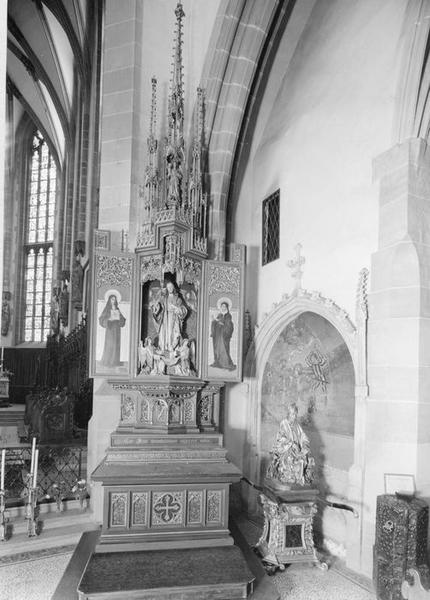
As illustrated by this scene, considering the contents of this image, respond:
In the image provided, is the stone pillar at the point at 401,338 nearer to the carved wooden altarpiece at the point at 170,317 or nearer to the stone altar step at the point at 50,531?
the carved wooden altarpiece at the point at 170,317

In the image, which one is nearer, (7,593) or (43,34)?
(7,593)

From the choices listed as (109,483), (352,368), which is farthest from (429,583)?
(109,483)

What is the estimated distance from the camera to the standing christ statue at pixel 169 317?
22.3ft

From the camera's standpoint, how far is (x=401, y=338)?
5.46 m

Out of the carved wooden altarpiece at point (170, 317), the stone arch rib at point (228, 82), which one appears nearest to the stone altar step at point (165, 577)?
the carved wooden altarpiece at point (170, 317)

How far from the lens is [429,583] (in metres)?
4.65

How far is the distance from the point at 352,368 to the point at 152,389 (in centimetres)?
242

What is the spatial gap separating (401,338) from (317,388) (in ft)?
5.27

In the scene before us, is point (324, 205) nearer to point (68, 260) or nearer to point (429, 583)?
point (429, 583)

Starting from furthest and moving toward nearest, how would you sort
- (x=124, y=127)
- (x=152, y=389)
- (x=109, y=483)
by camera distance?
(x=124, y=127), (x=152, y=389), (x=109, y=483)

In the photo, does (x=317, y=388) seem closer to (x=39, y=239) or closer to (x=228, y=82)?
(x=228, y=82)

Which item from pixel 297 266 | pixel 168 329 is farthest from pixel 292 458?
pixel 297 266

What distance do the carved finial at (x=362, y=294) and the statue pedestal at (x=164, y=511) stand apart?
2.19 metres

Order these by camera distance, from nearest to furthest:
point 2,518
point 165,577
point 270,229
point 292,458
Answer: point 165,577 < point 292,458 < point 2,518 < point 270,229
